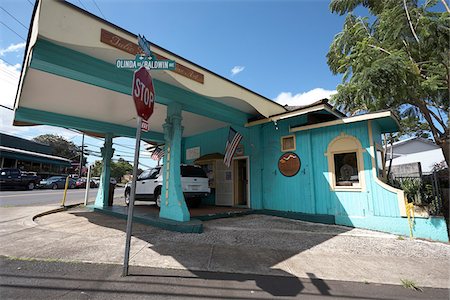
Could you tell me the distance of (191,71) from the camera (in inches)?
241

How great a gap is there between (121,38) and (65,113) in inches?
224

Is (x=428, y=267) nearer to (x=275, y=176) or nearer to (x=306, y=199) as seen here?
(x=306, y=199)

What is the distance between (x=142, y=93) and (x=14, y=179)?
2358 centimetres

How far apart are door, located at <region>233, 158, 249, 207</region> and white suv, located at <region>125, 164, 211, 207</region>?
1461 mm

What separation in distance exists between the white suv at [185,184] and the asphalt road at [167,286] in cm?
522

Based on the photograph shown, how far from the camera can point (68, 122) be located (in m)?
9.12

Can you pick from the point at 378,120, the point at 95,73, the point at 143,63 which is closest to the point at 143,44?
the point at 143,63

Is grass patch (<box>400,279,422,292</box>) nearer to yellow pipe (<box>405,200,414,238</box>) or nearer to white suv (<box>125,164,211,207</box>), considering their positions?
yellow pipe (<box>405,200,414,238</box>)

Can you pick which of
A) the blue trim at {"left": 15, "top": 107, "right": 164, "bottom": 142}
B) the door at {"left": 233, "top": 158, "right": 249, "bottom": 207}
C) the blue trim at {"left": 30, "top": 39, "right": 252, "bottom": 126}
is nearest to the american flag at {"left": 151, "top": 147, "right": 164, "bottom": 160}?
the blue trim at {"left": 15, "top": 107, "right": 164, "bottom": 142}

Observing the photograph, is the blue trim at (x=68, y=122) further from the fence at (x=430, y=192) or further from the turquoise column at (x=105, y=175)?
the fence at (x=430, y=192)

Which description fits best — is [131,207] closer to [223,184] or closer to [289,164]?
[289,164]

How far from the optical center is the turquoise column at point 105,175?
33.4 ft

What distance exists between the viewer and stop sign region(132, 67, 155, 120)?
Result: 3250 mm

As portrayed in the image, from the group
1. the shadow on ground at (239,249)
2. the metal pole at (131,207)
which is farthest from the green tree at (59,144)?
the metal pole at (131,207)
